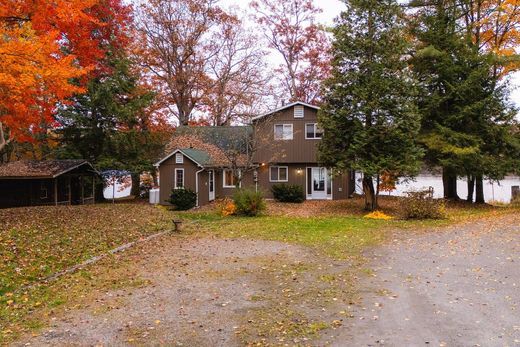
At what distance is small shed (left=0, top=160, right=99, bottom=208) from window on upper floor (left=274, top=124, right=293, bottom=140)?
12.2 metres

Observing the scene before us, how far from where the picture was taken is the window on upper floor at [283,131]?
89.8 ft

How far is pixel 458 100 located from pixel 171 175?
1818 cm

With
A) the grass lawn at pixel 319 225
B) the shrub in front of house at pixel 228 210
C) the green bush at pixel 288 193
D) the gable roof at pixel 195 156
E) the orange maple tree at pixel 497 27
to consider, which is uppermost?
the orange maple tree at pixel 497 27

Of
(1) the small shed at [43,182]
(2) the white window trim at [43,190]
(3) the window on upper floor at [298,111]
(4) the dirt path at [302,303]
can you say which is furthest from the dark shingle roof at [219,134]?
(4) the dirt path at [302,303]

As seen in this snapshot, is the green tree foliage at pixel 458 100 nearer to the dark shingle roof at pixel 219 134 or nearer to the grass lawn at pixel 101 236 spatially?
the grass lawn at pixel 101 236

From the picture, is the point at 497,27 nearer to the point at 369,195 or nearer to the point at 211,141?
the point at 369,195

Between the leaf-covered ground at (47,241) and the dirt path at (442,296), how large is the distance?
560cm

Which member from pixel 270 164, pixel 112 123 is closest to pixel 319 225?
pixel 270 164

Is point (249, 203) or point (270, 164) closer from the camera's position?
point (249, 203)

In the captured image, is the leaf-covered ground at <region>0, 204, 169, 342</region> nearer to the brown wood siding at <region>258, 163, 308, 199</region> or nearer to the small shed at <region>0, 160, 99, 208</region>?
the small shed at <region>0, 160, 99, 208</region>

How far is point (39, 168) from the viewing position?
23.6 metres

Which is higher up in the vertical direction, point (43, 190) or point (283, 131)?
point (283, 131)

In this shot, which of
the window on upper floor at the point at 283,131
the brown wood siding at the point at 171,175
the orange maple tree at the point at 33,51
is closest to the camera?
the orange maple tree at the point at 33,51

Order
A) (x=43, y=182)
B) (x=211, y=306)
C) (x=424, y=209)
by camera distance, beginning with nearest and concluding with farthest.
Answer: (x=211, y=306) < (x=424, y=209) < (x=43, y=182)
